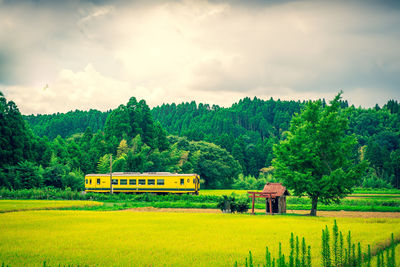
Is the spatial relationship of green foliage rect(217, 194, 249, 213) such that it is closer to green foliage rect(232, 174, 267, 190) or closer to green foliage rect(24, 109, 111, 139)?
green foliage rect(232, 174, 267, 190)

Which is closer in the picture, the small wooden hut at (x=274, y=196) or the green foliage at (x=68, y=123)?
the small wooden hut at (x=274, y=196)

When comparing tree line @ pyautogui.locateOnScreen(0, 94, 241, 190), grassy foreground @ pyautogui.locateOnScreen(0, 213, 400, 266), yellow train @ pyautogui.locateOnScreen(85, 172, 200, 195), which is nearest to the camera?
grassy foreground @ pyautogui.locateOnScreen(0, 213, 400, 266)

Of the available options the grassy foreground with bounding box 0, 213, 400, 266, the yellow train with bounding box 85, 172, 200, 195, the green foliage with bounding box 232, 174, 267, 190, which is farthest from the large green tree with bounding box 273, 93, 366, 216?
the green foliage with bounding box 232, 174, 267, 190

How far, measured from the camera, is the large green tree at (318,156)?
97.7ft

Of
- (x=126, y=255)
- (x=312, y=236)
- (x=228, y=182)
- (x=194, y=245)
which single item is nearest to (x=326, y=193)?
(x=312, y=236)

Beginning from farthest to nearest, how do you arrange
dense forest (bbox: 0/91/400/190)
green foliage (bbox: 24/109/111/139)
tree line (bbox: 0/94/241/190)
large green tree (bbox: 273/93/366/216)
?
green foliage (bbox: 24/109/111/139) < dense forest (bbox: 0/91/400/190) < tree line (bbox: 0/94/241/190) < large green tree (bbox: 273/93/366/216)

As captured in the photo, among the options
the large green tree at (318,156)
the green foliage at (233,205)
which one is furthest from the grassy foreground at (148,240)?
the green foliage at (233,205)

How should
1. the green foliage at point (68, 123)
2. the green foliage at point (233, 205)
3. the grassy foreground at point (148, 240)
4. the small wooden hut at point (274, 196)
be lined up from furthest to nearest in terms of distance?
the green foliage at point (68, 123)
the green foliage at point (233, 205)
the small wooden hut at point (274, 196)
the grassy foreground at point (148, 240)

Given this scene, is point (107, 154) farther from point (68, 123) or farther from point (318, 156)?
point (68, 123)

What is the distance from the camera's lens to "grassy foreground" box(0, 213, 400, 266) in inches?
533

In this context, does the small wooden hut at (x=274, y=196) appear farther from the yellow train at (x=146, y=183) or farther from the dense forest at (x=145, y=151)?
the yellow train at (x=146, y=183)

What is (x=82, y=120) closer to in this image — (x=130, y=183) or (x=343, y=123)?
(x=130, y=183)

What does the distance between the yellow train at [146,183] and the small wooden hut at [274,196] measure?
14671 millimetres

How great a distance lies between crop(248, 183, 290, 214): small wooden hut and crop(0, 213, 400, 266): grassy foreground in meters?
6.79
